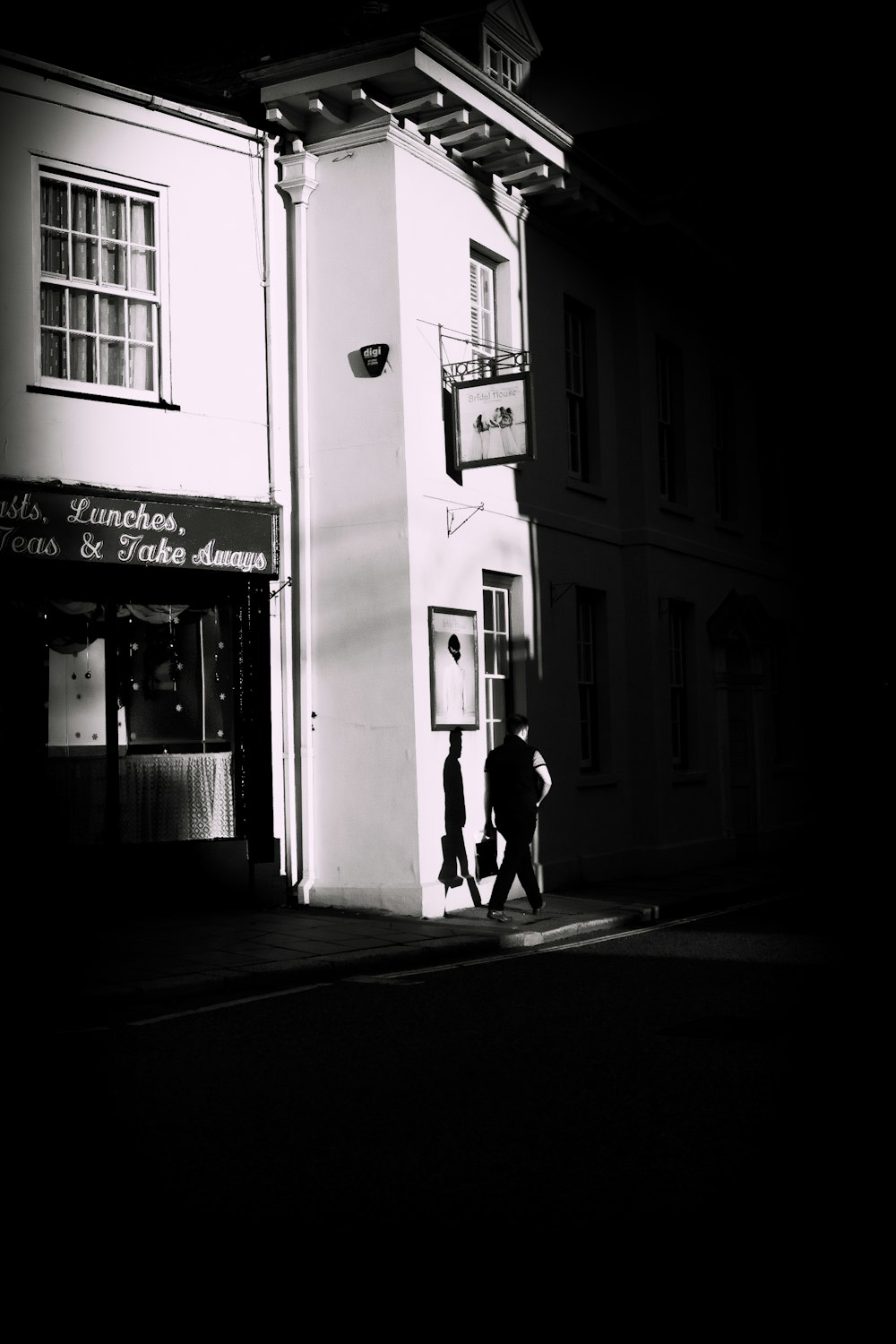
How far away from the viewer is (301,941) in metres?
11.5

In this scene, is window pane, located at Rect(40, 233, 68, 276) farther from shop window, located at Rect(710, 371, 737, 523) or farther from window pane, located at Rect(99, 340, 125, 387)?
shop window, located at Rect(710, 371, 737, 523)

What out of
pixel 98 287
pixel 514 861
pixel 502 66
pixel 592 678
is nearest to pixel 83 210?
pixel 98 287

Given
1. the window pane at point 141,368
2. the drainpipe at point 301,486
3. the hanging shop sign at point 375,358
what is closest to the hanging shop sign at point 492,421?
the hanging shop sign at point 375,358

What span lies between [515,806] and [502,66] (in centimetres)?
945

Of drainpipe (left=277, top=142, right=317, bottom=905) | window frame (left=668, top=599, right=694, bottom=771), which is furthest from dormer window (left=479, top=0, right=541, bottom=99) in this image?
window frame (left=668, top=599, right=694, bottom=771)

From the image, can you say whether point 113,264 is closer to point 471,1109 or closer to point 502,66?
point 502,66

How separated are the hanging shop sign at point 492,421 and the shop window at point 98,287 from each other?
3.06m

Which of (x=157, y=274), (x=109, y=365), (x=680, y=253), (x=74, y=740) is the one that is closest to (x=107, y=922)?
(x=74, y=740)

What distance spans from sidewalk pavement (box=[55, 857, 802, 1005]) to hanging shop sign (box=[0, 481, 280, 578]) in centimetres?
337

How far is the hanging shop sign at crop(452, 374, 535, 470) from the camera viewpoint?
14000mm

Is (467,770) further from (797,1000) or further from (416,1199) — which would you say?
(416,1199)

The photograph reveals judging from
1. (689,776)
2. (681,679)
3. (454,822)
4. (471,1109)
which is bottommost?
(471,1109)

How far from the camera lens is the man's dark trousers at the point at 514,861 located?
13086 mm

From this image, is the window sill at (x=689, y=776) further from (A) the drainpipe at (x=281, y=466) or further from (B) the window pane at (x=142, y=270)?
(B) the window pane at (x=142, y=270)
